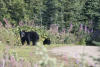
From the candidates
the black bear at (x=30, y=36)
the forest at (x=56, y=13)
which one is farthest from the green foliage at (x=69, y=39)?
the black bear at (x=30, y=36)

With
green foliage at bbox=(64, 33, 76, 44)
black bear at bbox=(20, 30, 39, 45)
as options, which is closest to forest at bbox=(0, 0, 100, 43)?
green foliage at bbox=(64, 33, 76, 44)

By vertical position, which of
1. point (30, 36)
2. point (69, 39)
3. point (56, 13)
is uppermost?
point (56, 13)

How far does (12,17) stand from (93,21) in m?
4.81

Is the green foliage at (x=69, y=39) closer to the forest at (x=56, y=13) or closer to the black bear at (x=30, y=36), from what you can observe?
the forest at (x=56, y=13)

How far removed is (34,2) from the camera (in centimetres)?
1325

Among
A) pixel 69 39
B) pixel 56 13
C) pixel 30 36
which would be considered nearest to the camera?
pixel 30 36

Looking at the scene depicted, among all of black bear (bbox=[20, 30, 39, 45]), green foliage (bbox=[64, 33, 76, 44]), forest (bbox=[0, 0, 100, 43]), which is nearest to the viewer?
black bear (bbox=[20, 30, 39, 45])

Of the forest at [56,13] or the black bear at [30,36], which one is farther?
the forest at [56,13]

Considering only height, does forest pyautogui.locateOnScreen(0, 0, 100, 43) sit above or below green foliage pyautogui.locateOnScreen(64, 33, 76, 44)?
above

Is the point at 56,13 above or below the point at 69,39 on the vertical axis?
above

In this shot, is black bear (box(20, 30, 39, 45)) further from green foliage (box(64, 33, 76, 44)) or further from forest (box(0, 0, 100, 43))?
forest (box(0, 0, 100, 43))

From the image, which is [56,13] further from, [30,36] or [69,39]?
[30,36]

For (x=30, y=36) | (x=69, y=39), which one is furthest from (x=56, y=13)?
(x=30, y=36)

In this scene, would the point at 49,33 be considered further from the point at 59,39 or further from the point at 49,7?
the point at 49,7
